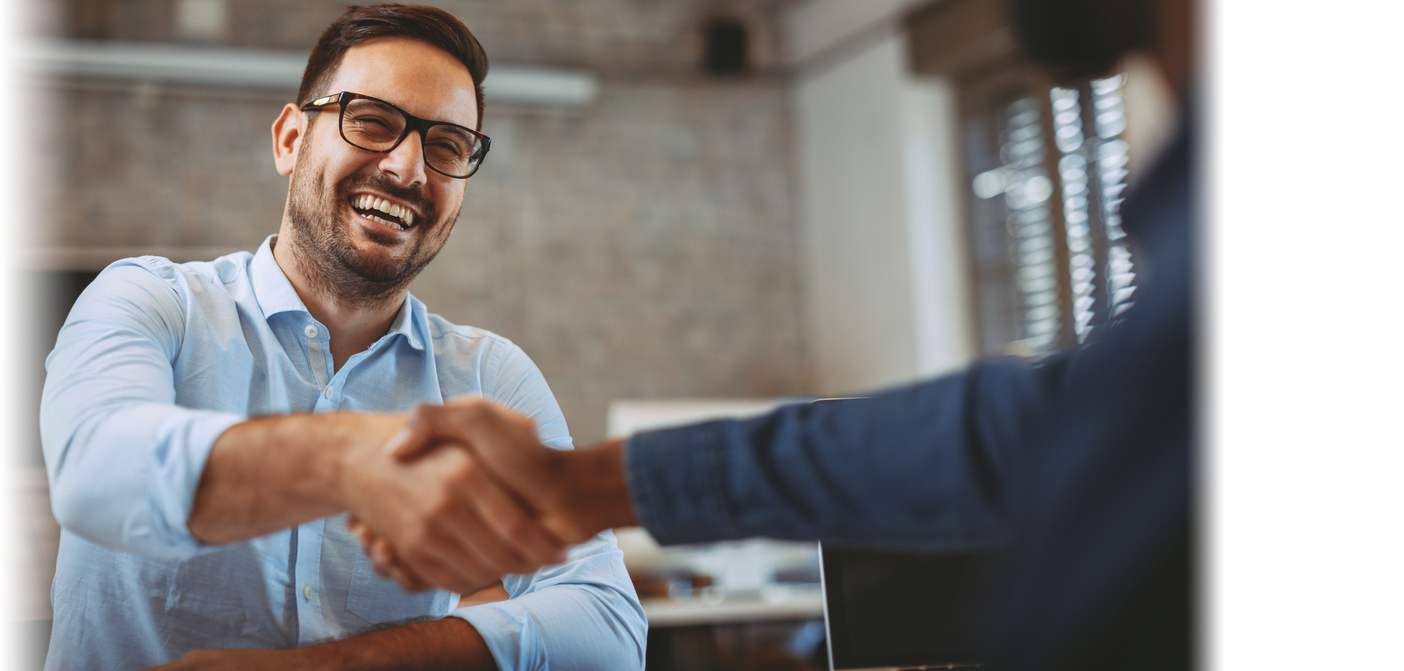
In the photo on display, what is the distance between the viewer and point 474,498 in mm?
792

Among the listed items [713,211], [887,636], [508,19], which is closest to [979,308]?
[713,211]

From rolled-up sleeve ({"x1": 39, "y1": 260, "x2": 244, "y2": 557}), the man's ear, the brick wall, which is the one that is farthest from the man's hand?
the brick wall

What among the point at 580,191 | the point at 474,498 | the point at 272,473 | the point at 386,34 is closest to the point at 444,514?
the point at 474,498

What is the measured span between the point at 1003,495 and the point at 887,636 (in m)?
0.58

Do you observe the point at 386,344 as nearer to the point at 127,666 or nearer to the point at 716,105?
the point at 127,666

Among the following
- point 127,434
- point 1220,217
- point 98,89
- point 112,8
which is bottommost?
point 127,434

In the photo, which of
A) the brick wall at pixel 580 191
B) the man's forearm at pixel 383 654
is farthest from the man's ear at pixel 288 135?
the brick wall at pixel 580 191

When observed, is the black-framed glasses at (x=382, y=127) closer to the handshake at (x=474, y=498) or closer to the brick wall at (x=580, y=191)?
the handshake at (x=474, y=498)

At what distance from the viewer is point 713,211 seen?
5137mm

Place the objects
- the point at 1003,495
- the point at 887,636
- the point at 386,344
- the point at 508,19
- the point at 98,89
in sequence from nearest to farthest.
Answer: the point at 1003,495
the point at 386,344
the point at 887,636
the point at 98,89
the point at 508,19

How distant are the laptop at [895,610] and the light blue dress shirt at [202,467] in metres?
0.26

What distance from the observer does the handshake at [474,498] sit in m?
0.79

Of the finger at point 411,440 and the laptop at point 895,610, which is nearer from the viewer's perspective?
the finger at point 411,440

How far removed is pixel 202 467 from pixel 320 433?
0.09 m
